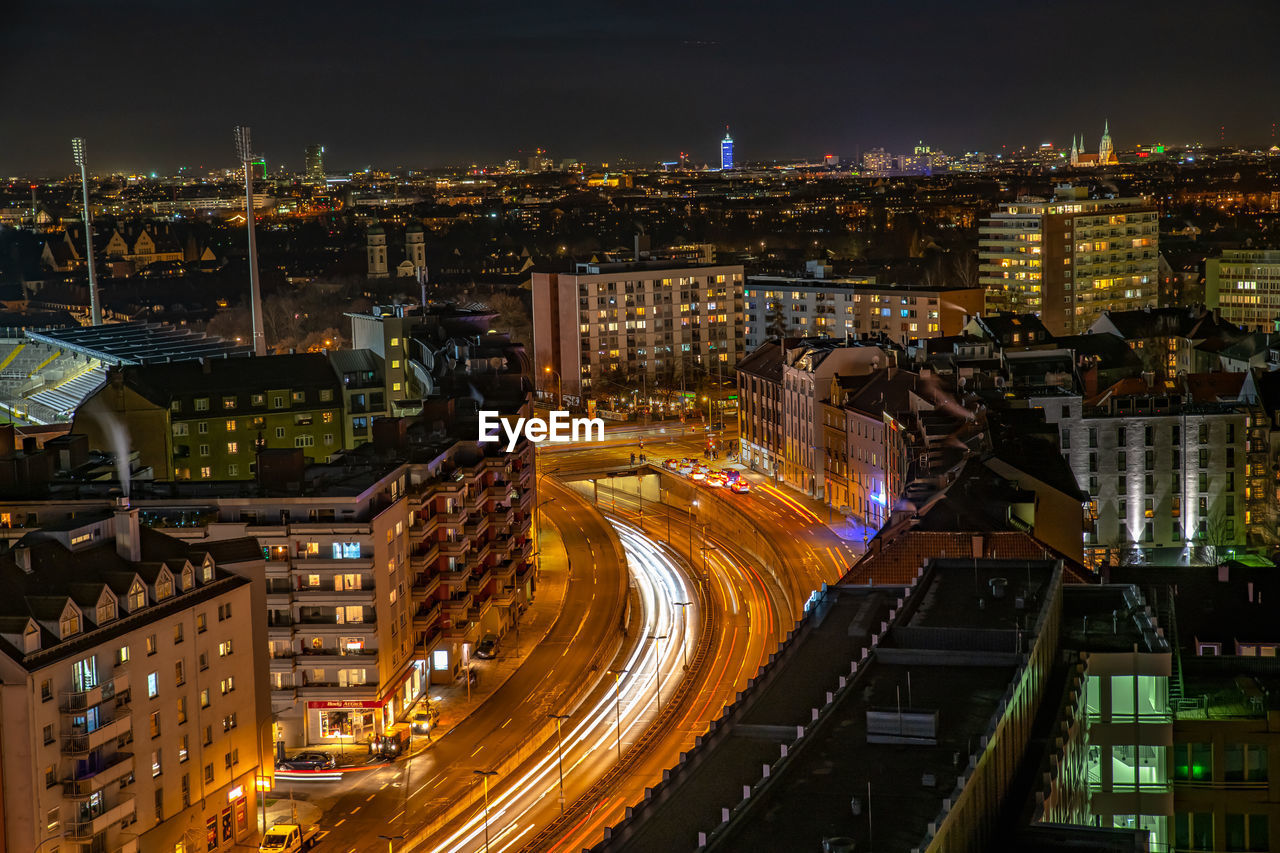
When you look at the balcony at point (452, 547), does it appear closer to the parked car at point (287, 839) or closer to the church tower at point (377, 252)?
the parked car at point (287, 839)

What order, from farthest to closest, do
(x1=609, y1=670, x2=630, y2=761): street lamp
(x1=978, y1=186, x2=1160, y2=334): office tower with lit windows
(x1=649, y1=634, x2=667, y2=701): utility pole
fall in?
(x1=978, y1=186, x2=1160, y2=334): office tower with lit windows, (x1=649, y1=634, x2=667, y2=701): utility pole, (x1=609, y1=670, x2=630, y2=761): street lamp

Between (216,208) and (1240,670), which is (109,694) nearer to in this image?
(1240,670)

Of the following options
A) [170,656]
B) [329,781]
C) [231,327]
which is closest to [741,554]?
[329,781]

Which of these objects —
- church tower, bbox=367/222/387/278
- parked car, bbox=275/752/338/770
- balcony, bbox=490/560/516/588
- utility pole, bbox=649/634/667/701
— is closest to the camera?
parked car, bbox=275/752/338/770

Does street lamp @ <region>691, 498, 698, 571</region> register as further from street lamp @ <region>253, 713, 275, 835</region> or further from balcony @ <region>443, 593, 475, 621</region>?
street lamp @ <region>253, 713, 275, 835</region>

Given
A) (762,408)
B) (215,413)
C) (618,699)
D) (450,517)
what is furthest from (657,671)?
(762,408)

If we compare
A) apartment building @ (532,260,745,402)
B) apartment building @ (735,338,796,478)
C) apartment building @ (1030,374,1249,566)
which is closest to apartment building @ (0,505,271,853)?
apartment building @ (1030,374,1249,566)
